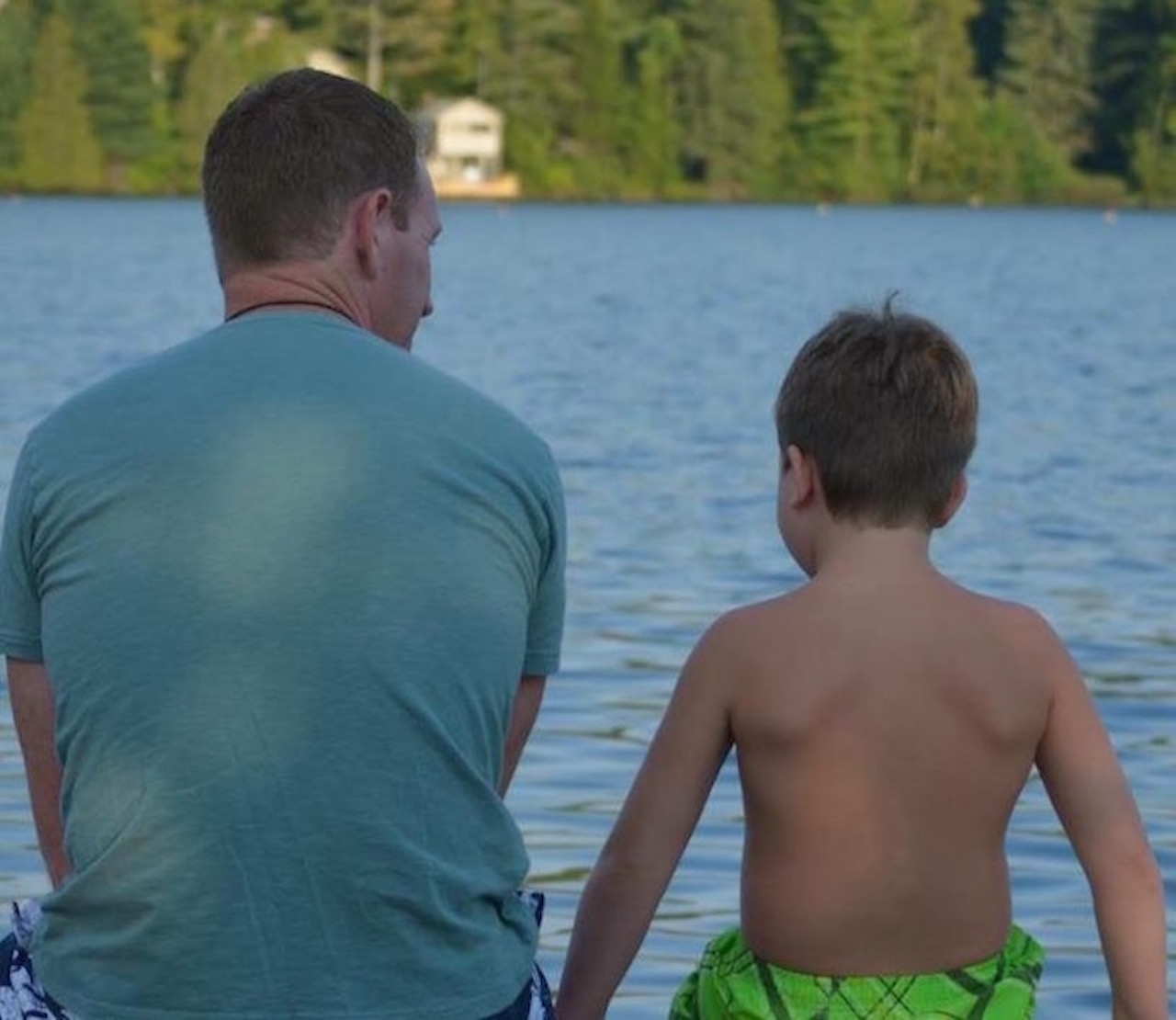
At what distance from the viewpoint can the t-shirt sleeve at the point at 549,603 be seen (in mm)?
3084

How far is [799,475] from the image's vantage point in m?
3.18

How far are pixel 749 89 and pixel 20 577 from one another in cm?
10651

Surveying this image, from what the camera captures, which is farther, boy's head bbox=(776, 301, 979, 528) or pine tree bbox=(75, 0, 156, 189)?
pine tree bbox=(75, 0, 156, 189)

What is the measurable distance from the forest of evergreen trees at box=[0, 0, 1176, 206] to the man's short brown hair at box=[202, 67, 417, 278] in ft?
335

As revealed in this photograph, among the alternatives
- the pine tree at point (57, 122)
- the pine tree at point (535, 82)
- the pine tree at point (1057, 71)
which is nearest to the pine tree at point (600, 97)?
the pine tree at point (535, 82)

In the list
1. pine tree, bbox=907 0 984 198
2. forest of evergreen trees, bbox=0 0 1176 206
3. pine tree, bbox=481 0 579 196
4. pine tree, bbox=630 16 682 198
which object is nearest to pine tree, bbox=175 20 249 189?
forest of evergreen trees, bbox=0 0 1176 206

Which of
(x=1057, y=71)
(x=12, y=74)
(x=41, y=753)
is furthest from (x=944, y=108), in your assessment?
(x=41, y=753)

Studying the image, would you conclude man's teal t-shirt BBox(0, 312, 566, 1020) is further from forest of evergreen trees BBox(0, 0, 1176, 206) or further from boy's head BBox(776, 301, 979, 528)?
forest of evergreen trees BBox(0, 0, 1176, 206)

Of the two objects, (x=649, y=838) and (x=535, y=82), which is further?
(x=535, y=82)

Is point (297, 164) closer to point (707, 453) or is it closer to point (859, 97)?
point (707, 453)

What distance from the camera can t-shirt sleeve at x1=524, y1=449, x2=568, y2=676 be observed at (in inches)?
121

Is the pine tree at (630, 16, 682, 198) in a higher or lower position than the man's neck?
lower

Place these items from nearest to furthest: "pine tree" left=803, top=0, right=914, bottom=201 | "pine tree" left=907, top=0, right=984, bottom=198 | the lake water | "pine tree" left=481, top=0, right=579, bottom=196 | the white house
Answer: the lake water < the white house < "pine tree" left=481, top=0, right=579, bottom=196 < "pine tree" left=803, top=0, right=914, bottom=201 < "pine tree" left=907, top=0, right=984, bottom=198

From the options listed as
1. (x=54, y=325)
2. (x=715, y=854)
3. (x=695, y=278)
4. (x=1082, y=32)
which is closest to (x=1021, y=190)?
(x=1082, y=32)
